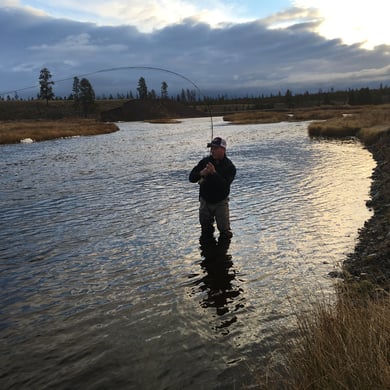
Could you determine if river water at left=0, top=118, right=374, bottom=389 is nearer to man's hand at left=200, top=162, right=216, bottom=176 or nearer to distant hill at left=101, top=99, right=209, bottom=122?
man's hand at left=200, top=162, right=216, bottom=176

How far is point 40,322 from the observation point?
281 inches

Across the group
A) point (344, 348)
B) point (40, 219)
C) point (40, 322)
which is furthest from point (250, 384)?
point (40, 219)

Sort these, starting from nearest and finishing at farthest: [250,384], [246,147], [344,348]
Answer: [344,348] → [250,384] → [246,147]

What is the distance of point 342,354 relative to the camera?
4.24 meters

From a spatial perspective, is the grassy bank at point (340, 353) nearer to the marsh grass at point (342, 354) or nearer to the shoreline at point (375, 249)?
the marsh grass at point (342, 354)

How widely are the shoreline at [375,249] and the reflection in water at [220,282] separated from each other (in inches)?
84.0

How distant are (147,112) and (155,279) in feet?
443

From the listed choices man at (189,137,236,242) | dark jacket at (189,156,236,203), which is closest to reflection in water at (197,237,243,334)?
man at (189,137,236,242)

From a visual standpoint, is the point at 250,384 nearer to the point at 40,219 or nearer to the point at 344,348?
the point at 344,348

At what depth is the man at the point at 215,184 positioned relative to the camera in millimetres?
9992

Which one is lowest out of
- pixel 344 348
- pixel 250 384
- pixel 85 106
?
pixel 250 384

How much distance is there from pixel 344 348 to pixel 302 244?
7005mm

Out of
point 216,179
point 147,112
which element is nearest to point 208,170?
point 216,179

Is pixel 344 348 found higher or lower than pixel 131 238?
higher
